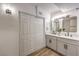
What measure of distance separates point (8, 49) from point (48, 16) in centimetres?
111

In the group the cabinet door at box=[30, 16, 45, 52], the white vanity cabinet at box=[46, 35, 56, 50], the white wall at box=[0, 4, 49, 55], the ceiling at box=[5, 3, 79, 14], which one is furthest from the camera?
the white vanity cabinet at box=[46, 35, 56, 50]

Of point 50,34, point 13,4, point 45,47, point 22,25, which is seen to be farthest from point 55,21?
point 13,4

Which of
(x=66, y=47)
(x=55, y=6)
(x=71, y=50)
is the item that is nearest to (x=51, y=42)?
(x=66, y=47)

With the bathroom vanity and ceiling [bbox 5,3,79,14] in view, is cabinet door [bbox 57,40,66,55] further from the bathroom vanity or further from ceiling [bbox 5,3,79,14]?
ceiling [bbox 5,3,79,14]

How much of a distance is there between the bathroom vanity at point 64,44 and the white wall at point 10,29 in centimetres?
74

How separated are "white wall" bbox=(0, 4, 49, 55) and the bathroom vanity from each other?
74 centimetres

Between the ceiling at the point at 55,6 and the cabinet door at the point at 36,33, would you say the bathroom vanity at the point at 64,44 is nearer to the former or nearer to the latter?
the cabinet door at the point at 36,33

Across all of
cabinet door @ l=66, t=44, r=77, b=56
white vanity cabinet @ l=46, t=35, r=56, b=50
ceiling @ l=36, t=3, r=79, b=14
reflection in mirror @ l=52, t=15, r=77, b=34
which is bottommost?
cabinet door @ l=66, t=44, r=77, b=56

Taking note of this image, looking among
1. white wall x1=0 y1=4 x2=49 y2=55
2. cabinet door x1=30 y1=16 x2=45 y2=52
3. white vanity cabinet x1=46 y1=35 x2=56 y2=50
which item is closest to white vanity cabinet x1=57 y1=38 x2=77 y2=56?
white vanity cabinet x1=46 y1=35 x2=56 y2=50

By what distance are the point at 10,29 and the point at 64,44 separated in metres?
1.32

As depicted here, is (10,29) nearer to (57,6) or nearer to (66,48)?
(57,6)

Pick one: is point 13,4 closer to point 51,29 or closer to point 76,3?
point 51,29

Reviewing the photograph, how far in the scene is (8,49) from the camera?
1.51 m

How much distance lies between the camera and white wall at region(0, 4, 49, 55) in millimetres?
1448
